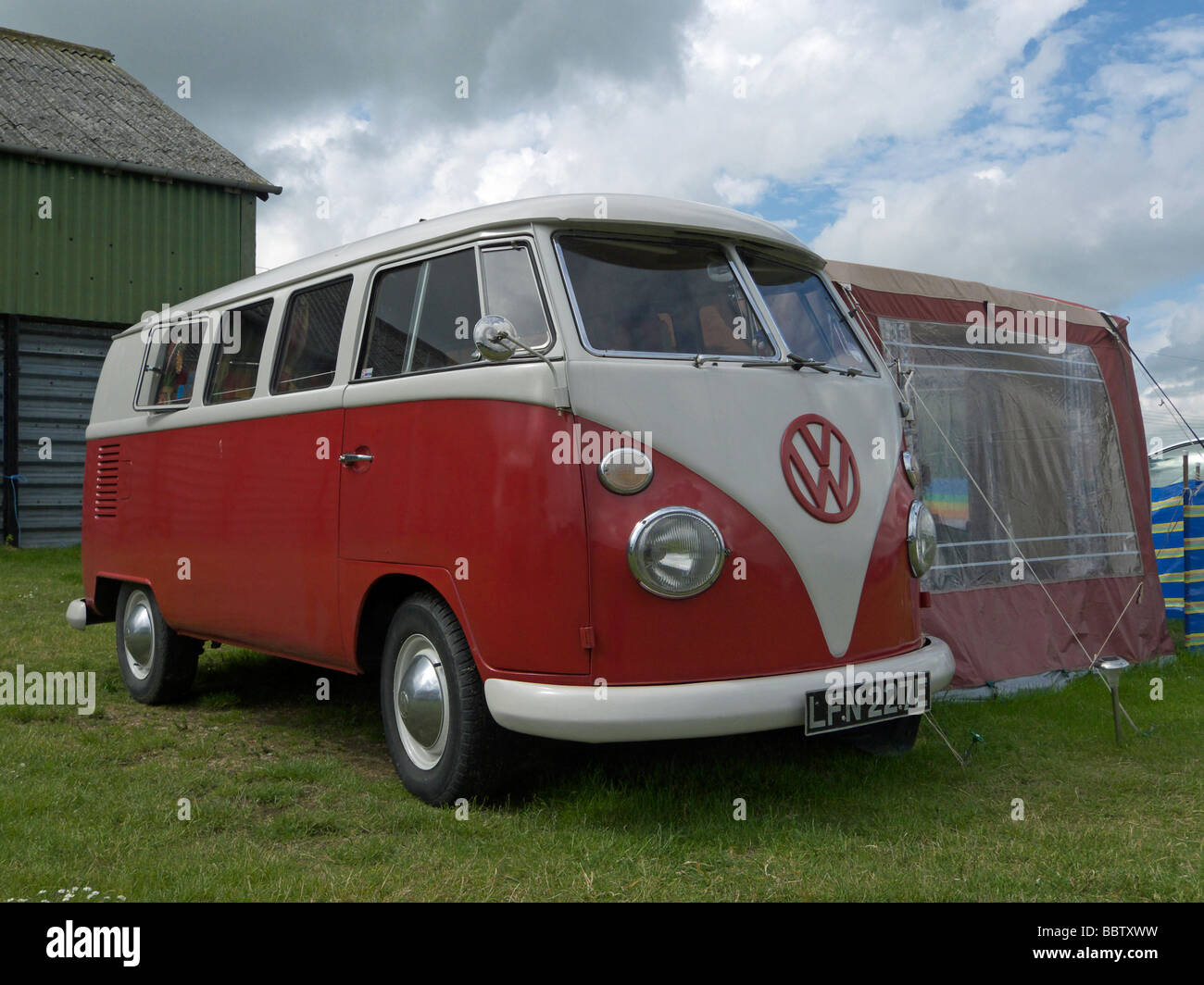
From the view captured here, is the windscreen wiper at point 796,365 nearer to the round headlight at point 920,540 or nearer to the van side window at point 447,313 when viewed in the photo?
the round headlight at point 920,540

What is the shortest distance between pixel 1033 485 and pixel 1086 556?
759 mm

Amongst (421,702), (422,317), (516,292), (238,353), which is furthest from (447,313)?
(238,353)

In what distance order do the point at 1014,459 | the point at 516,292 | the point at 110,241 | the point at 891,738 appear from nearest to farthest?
the point at 516,292 < the point at 891,738 < the point at 1014,459 < the point at 110,241

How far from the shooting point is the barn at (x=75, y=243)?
14.2 metres

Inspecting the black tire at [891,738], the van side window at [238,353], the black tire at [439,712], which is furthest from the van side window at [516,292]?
the black tire at [891,738]

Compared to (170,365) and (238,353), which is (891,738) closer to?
(238,353)

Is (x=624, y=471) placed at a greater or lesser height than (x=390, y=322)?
lesser

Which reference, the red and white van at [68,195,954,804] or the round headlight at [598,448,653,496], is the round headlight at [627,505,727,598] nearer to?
the red and white van at [68,195,954,804]

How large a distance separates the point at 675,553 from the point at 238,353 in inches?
120

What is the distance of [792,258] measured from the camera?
4.73 m

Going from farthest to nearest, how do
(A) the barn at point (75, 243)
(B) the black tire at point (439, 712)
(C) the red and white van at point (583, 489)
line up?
(A) the barn at point (75, 243) < (B) the black tire at point (439, 712) < (C) the red and white van at point (583, 489)

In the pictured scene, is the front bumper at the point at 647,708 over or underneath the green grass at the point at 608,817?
over

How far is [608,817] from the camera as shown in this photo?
393 cm
